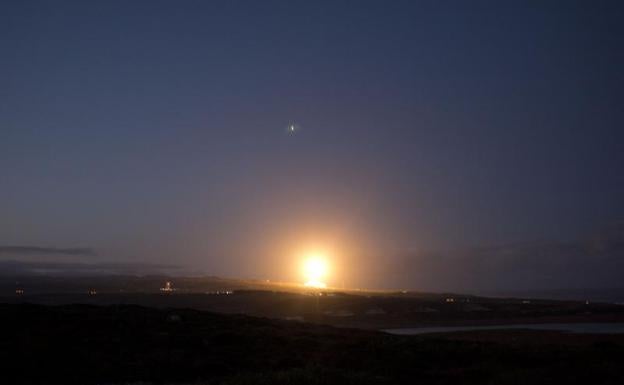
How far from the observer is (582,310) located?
114125 mm

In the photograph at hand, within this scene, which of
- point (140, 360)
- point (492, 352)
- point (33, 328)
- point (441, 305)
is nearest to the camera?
point (140, 360)

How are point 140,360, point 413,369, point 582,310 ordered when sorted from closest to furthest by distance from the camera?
point 413,369
point 140,360
point 582,310

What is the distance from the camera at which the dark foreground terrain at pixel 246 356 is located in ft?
84.6

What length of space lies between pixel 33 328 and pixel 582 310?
103 m

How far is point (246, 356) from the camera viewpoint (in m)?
35.3

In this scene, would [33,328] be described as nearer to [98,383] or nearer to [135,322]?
[135,322]

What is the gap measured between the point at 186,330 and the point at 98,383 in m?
17.6

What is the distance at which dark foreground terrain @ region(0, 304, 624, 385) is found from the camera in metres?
25.8

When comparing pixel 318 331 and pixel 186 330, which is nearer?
pixel 186 330

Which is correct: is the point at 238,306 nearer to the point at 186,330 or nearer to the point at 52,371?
the point at 186,330

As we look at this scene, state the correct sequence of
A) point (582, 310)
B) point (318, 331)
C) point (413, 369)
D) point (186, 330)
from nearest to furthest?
point (413, 369)
point (186, 330)
point (318, 331)
point (582, 310)

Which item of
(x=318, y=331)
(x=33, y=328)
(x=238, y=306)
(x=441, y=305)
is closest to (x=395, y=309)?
(x=441, y=305)

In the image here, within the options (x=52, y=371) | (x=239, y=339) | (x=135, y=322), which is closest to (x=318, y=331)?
(x=239, y=339)

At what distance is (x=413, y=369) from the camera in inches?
1205
